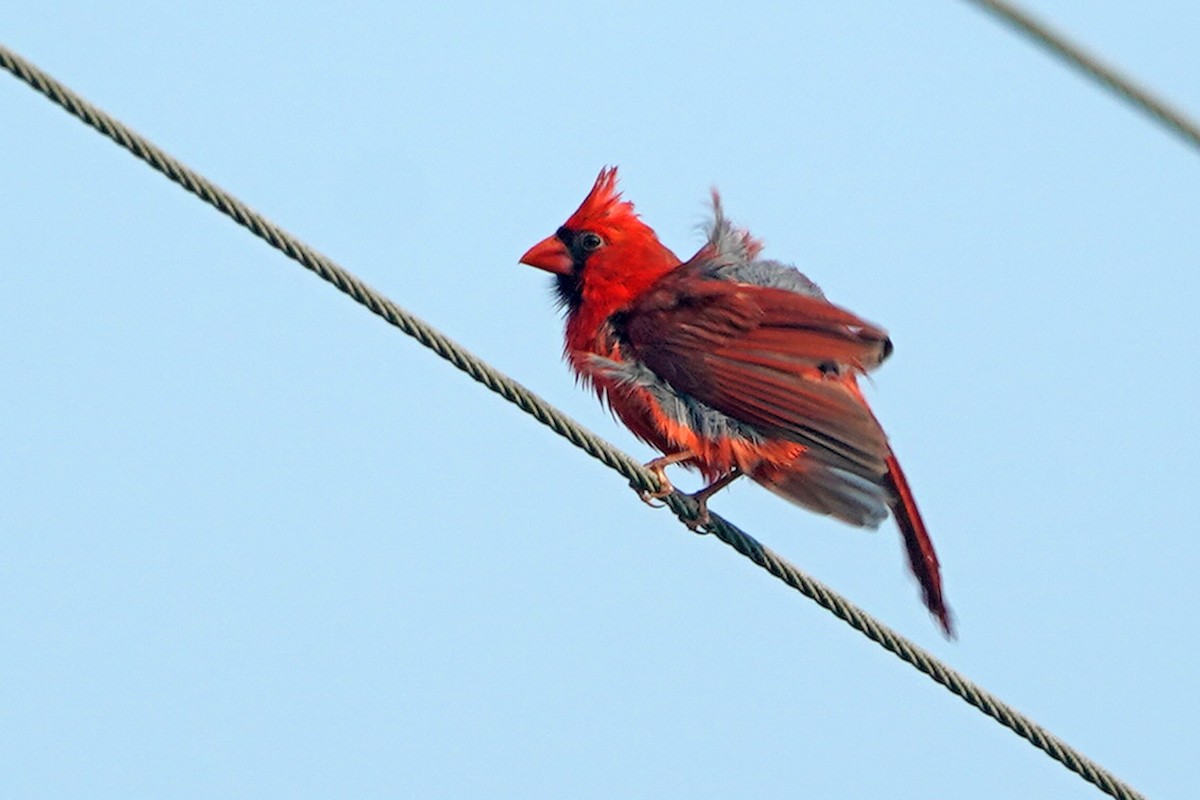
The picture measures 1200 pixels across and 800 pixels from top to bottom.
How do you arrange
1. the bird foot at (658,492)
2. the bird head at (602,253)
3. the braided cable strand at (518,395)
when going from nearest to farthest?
the braided cable strand at (518,395)
the bird foot at (658,492)
the bird head at (602,253)

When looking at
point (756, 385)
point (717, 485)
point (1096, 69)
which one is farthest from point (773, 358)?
point (1096, 69)

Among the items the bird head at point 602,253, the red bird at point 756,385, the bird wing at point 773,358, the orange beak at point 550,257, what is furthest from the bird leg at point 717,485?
the orange beak at point 550,257

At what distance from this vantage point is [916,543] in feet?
18.0

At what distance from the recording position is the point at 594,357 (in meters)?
5.59

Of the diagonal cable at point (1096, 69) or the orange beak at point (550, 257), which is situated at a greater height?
the orange beak at point (550, 257)

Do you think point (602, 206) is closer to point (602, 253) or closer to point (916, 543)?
point (602, 253)

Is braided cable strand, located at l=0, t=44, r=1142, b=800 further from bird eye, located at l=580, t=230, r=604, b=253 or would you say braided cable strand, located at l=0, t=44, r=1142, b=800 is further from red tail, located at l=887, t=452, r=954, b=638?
bird eye, located at l=580, t=230, r=604, b=253

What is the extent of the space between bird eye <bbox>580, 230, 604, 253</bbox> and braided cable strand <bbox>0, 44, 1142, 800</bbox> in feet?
6.19

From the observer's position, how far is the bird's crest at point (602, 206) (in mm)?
6383

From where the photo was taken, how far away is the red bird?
5.09 metres

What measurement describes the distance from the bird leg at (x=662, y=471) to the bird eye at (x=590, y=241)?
1141mm

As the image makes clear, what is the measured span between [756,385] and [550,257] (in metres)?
1.29

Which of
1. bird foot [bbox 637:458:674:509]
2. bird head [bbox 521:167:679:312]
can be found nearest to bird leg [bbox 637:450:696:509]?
bird foot [bbox 637:458:674:509]

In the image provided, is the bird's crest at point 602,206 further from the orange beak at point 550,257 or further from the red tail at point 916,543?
the red tail at point 916,543
